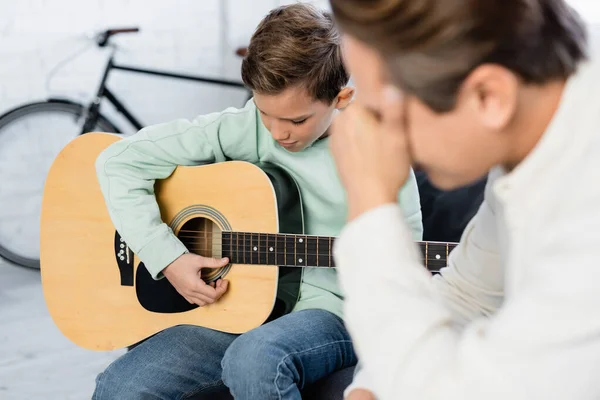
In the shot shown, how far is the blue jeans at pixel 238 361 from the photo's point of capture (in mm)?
1312

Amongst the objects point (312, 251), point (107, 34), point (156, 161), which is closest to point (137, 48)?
point (107, 34)

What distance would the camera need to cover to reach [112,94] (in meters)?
3.37

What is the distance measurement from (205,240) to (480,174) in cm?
101

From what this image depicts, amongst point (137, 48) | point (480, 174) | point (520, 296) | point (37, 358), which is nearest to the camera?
point (520, 296)

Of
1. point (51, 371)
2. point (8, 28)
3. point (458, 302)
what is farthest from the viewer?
point (8, 28)

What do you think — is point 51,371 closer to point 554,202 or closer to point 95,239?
point 95,239

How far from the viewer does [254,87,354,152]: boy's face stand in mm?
1461

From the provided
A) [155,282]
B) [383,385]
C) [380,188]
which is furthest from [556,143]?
[155,282]

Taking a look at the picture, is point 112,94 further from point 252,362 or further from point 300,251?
point 252,362

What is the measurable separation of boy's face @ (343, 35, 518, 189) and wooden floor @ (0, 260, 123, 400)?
1.72m

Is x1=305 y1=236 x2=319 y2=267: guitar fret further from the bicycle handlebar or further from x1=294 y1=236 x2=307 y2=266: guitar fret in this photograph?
the bicycle handlebar

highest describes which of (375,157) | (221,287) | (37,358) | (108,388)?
(375,157)

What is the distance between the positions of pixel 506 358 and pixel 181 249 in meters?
1.08

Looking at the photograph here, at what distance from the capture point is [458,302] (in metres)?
0.99
